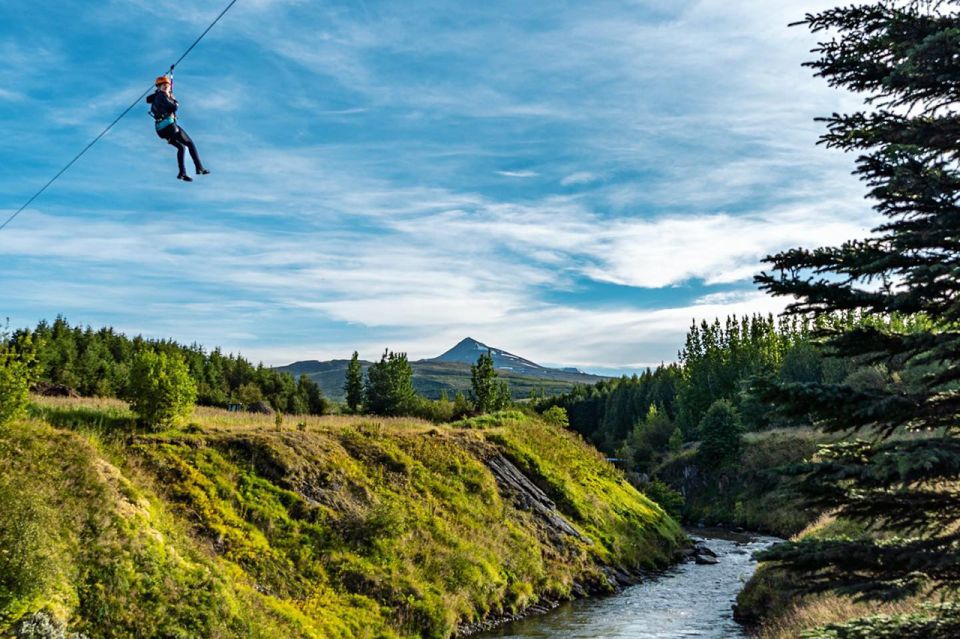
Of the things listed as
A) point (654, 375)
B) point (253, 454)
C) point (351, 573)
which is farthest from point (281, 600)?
point (654, 375)

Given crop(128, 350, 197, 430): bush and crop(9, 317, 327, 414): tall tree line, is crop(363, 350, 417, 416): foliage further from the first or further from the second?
crop(128, 350, 197, 430): bush

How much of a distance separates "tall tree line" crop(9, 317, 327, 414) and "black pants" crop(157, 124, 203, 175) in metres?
38.2

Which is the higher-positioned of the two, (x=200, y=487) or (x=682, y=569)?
(x=200, y=487)

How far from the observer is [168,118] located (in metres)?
14.1

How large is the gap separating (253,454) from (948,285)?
24438mm

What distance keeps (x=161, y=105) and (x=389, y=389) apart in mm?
66424

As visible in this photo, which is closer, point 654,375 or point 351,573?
point 351,573

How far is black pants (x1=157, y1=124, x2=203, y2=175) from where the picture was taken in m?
14.1

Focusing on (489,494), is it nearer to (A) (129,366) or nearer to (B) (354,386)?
(A) (129,366)

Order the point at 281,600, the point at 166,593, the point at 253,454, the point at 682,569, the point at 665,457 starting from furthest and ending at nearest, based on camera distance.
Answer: the point at 665,457
the point at 682,569
the point at 253,454
the point at 281,600
the point at 166,593

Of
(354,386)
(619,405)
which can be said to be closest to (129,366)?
(354,386)

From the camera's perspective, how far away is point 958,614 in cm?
821

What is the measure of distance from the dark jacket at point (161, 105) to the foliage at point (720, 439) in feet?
231

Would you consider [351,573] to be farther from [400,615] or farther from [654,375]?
[654,375]
